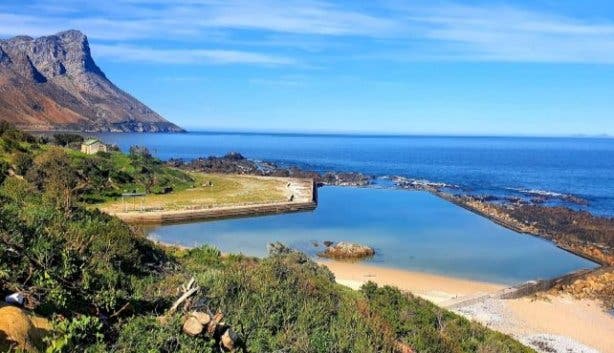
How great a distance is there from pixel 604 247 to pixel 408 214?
17.4 meters

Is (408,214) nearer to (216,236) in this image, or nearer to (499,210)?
(499,210)

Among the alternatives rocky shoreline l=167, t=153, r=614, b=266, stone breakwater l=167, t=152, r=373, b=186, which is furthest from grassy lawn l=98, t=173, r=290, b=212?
rocky shoreline l=167, t=153, r=614, b=266

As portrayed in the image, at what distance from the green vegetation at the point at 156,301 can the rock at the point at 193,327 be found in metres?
0.10

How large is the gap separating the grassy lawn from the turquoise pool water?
4.10 meters

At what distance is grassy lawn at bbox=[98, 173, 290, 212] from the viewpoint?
46444mm

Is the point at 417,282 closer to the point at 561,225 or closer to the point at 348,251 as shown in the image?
the point at 348,251

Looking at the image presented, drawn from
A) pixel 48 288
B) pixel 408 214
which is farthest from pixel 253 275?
pixel 408 214

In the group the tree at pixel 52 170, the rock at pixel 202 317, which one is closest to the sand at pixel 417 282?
the tree at pixel 52 170

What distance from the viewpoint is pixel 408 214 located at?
176 ft

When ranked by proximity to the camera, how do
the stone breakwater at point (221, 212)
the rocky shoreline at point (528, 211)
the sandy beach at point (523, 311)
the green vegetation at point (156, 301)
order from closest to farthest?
the green vegetation at point (156, 301) → the sandy beach at point (523, 311) → the rocky shoreline at point (528, 211) → the stone breakwater at point (221, 212)

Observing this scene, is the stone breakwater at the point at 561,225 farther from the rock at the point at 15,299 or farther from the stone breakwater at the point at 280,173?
the rock at the point at 15,299

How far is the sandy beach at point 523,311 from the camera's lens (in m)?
21.3

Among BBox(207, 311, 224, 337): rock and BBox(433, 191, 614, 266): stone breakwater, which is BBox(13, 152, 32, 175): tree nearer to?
BBox(207, 311, 224, 337): rock

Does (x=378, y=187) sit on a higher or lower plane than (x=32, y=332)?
lower
